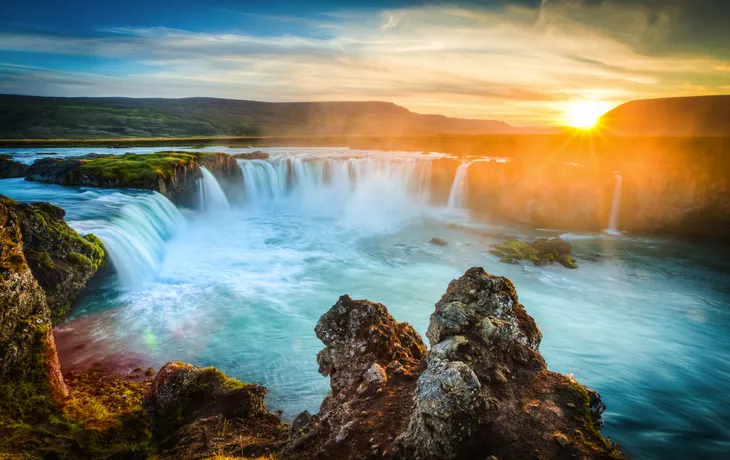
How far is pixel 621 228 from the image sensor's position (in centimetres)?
3509

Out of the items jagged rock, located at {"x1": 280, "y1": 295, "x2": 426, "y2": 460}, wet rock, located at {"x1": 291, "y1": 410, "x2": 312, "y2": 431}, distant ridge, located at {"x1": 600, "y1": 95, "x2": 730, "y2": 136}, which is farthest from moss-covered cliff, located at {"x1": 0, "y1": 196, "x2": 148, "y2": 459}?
distant ridge, located at {"x1": 600, "y1": 95, "x2": 730, "y2": 136}

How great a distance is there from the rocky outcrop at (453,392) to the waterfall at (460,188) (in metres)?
35.1

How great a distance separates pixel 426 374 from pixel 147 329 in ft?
40.8

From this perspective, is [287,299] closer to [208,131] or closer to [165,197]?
[165,197]

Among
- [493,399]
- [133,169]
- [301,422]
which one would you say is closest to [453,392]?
[493,399]

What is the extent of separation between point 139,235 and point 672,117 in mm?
86338

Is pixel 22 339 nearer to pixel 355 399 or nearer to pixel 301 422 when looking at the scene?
pixel 301 422

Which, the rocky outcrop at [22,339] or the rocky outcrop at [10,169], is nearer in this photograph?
the rocky outcrop at [22,339]

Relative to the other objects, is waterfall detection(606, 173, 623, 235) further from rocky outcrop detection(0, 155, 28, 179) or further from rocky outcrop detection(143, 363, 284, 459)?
rocky outcrop detection(0, 155, 28, 179)

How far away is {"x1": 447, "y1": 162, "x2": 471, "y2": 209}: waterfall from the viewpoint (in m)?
41.5

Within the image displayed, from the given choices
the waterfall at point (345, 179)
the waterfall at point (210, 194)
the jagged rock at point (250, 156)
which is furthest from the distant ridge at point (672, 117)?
the waterfall at point (210, 194)

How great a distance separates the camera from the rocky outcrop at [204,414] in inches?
268

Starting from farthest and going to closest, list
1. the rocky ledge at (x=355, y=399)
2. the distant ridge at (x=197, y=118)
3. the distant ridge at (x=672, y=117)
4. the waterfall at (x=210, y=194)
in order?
the distant ridge at (x=197, y=118), the distant ridge at (x=672, y=117), the waterfall at (x=210, y=194), the rocky ledge at (x=355, y=399)

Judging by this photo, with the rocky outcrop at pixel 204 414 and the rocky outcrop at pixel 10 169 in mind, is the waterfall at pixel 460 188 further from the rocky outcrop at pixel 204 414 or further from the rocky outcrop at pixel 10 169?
the rocky outcrop at pixel 10 169
